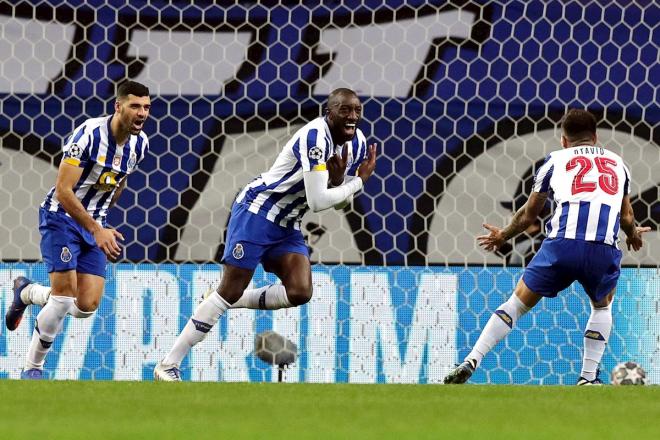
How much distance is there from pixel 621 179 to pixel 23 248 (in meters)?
2.94

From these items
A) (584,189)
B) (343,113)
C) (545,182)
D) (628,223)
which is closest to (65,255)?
(343,113)

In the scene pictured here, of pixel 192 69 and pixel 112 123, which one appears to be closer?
pixel 112 123

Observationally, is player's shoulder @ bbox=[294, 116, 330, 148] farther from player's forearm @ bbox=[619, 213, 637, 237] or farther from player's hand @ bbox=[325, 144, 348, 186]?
Result: player's forearm @ bbox=[619, 213, 637, 237]

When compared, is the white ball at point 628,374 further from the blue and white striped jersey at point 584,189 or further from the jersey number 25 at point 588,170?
the jersey number 25 at point 588,170

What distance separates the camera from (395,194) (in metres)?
6.34

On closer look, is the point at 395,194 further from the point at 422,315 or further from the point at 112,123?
the point at 112,123

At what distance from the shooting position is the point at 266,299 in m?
5.34

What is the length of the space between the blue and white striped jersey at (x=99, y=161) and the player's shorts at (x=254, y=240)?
0.59 meters

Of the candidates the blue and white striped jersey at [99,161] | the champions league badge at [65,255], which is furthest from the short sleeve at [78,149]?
the champions league badge at [65,255]

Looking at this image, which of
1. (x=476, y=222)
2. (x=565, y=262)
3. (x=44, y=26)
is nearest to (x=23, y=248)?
(x=44, y=26)

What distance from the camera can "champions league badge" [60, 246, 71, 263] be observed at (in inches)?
217

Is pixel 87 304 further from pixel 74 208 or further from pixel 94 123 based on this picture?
pixel 94 123

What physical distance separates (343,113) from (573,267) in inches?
42.9

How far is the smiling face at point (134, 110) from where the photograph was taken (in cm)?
539
